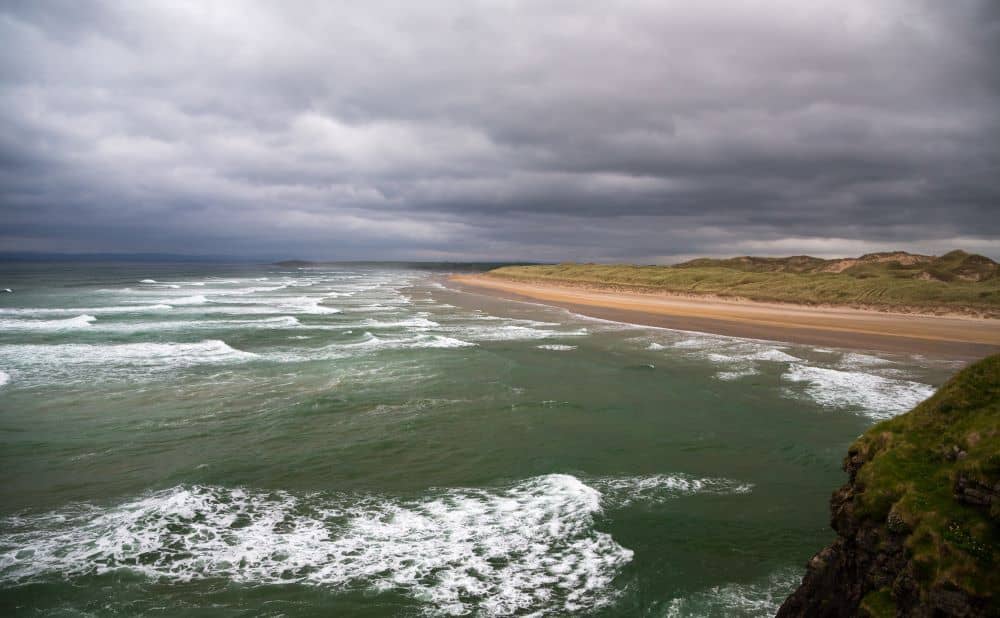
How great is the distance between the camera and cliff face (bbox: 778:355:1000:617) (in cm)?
367

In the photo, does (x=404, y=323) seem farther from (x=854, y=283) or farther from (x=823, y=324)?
(x=854, y=283)

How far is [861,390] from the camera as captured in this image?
16.8 meters

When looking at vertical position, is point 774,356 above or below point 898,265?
below

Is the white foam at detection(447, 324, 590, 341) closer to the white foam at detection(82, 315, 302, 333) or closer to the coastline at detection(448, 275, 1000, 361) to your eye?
the coastline at detection(448, 275, 1000, 361)

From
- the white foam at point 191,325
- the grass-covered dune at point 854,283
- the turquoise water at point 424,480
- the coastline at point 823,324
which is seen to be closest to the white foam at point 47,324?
the white foam at point 191,325

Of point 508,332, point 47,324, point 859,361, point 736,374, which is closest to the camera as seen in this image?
point 736,374

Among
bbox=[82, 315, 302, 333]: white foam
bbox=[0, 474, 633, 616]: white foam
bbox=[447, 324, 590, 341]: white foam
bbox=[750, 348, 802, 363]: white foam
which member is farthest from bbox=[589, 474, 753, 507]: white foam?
bbox=[82, 315, 302, 333]: white foam

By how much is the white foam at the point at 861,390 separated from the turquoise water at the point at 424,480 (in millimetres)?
156

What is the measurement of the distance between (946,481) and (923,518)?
48cm

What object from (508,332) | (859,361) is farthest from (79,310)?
(859,361)

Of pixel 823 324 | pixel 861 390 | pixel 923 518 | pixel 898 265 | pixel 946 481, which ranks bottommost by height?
pixel 861 390

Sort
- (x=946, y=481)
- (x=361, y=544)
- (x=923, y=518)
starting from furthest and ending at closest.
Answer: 1. (x=361, y=544)
2. (x=946, y=481)
3. (x=923, y=518)

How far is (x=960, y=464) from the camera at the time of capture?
166 inches

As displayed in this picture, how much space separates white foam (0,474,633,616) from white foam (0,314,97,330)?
30.5 metres
